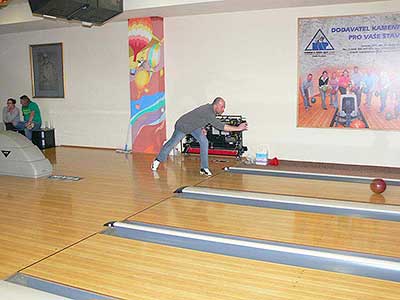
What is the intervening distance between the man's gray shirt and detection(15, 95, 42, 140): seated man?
13.4ft

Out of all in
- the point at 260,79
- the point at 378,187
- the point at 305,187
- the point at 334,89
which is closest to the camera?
the point at 378,187

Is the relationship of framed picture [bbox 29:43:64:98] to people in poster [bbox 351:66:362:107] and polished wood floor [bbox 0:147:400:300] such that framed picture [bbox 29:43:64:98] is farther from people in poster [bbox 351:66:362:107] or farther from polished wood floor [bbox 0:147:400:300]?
people in poster [bbox 351:66:362:107]

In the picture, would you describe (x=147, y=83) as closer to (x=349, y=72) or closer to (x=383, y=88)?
(x=349, y=72)

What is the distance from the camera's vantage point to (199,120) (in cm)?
579

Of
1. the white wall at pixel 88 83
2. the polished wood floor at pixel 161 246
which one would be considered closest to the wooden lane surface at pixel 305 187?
the polished wood floor at pixel 161 246

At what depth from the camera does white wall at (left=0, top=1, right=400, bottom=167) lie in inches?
256

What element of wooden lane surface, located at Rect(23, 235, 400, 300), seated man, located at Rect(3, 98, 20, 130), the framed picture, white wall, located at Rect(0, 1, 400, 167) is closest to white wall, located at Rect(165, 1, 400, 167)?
white wall, located at Rect(0, 1, 400, 167)

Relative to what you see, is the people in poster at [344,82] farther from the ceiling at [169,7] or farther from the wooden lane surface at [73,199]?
the wooden lane surface at [73,199]

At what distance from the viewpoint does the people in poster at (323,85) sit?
645cm

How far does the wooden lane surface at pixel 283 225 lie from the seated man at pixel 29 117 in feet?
17.0

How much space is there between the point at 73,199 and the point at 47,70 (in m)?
5.00

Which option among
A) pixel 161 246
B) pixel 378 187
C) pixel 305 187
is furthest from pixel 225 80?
pixel 161 246

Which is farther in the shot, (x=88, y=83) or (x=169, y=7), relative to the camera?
(x=88, y=83)

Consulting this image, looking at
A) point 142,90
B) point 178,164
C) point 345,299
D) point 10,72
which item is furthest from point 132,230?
point 10,72
